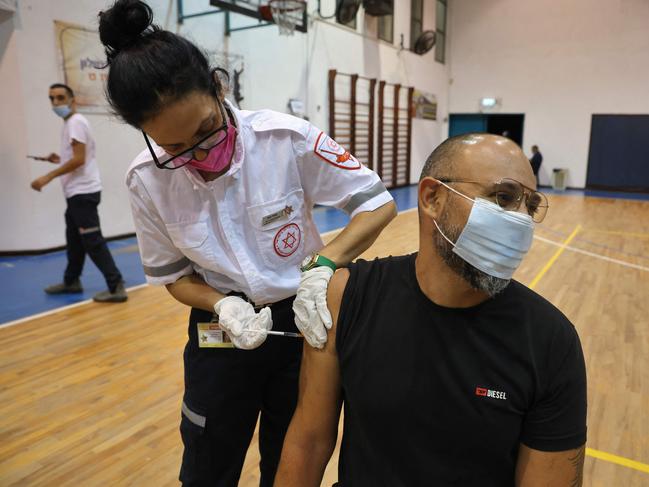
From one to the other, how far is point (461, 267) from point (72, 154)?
11.4 ft

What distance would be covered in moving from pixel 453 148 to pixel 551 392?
1.64 ft

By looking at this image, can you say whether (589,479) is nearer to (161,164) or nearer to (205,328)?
(205,328)

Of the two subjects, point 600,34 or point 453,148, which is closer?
point 453,148

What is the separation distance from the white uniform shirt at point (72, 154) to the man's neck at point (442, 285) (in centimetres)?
327

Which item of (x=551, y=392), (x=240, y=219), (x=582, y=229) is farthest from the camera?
(x=582, y=229)

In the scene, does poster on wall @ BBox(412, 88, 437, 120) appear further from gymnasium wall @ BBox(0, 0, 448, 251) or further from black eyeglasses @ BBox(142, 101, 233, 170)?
black eyeglasses @ BBox(142, 101, 233, 170)

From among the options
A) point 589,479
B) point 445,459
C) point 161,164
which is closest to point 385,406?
point 445,459

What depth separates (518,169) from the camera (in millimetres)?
943

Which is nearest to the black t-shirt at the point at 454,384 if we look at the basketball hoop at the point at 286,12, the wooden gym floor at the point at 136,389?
the wooden gym floor at the point at 136,389

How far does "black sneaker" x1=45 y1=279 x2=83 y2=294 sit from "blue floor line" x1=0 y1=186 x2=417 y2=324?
5 centimetres

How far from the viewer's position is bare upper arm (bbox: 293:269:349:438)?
106cm

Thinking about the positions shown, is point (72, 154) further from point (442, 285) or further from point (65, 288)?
point (442, 285)

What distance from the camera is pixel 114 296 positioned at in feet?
12.1

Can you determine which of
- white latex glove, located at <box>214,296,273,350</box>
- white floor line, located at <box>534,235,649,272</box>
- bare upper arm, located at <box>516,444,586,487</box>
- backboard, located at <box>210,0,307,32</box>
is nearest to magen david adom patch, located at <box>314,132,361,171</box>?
white latex glove, located at <box>214,296,273,350</box>
